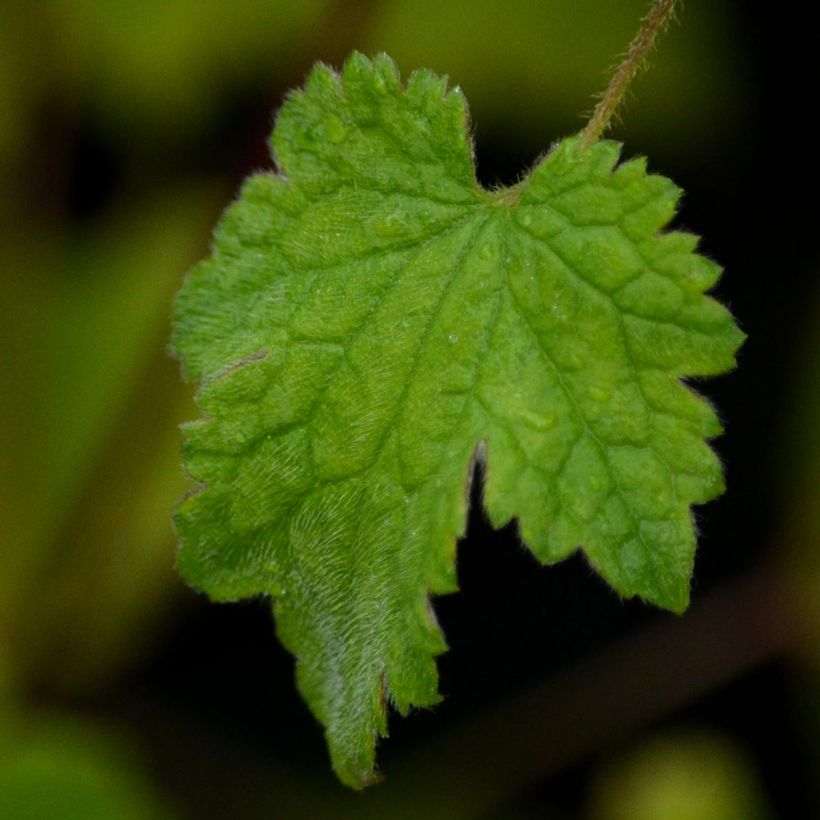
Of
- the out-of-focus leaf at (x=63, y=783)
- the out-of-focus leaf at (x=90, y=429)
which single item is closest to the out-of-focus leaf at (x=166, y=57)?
the out-of-focus leaf at (x=90, y=429)

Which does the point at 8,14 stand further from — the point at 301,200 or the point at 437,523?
the point at 437,523

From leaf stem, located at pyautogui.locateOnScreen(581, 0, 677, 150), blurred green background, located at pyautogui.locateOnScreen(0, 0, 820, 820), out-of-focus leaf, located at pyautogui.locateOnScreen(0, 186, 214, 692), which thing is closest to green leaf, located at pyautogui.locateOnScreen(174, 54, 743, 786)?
leaf stem, located at pyautogui.locateOnScreen(581, 0, 677, 150)

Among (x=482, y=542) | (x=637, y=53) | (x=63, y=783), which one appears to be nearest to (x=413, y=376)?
(x=637, y=53)

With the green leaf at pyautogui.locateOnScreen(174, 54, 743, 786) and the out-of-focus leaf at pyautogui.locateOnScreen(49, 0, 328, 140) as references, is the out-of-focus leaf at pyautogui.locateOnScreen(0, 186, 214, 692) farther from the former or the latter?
the green leaf at pyautogui.locateOnScreen(174, 54, 743, 786)

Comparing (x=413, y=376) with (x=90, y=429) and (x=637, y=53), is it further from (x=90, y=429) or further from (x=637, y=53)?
(x=90, y=429)

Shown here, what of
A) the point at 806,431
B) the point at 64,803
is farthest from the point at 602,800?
the point at 64,803

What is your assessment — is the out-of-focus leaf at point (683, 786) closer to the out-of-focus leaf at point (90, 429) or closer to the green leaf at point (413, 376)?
the out-of-focus leaf at point (90, 429)

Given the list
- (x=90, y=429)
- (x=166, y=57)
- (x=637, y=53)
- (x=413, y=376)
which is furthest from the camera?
(x=90, y=429)
